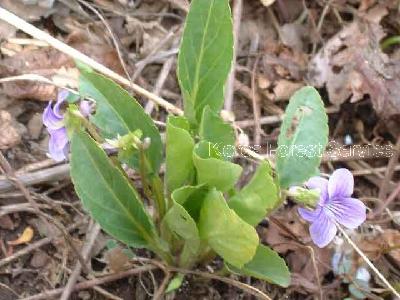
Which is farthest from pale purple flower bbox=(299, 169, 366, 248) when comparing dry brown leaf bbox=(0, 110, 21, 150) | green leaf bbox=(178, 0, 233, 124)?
dry brown leaf bbox=(0, 110, 21, 150)

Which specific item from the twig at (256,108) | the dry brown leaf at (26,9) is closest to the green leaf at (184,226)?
the twig at (256,108)

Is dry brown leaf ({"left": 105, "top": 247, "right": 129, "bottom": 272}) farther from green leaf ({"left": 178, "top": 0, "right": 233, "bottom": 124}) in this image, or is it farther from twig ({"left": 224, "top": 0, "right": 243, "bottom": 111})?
twig ({"left": 224, "top": 0, "right": 243, "bottom": 111})

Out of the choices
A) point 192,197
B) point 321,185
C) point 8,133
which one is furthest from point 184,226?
point 8,133

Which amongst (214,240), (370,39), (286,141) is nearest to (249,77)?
(370,39)

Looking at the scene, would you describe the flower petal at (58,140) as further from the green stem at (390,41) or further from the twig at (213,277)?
the green stem at (390,41)

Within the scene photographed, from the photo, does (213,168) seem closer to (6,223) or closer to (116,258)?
(116,258)

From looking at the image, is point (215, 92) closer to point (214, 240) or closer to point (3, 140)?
point (214, 240)
